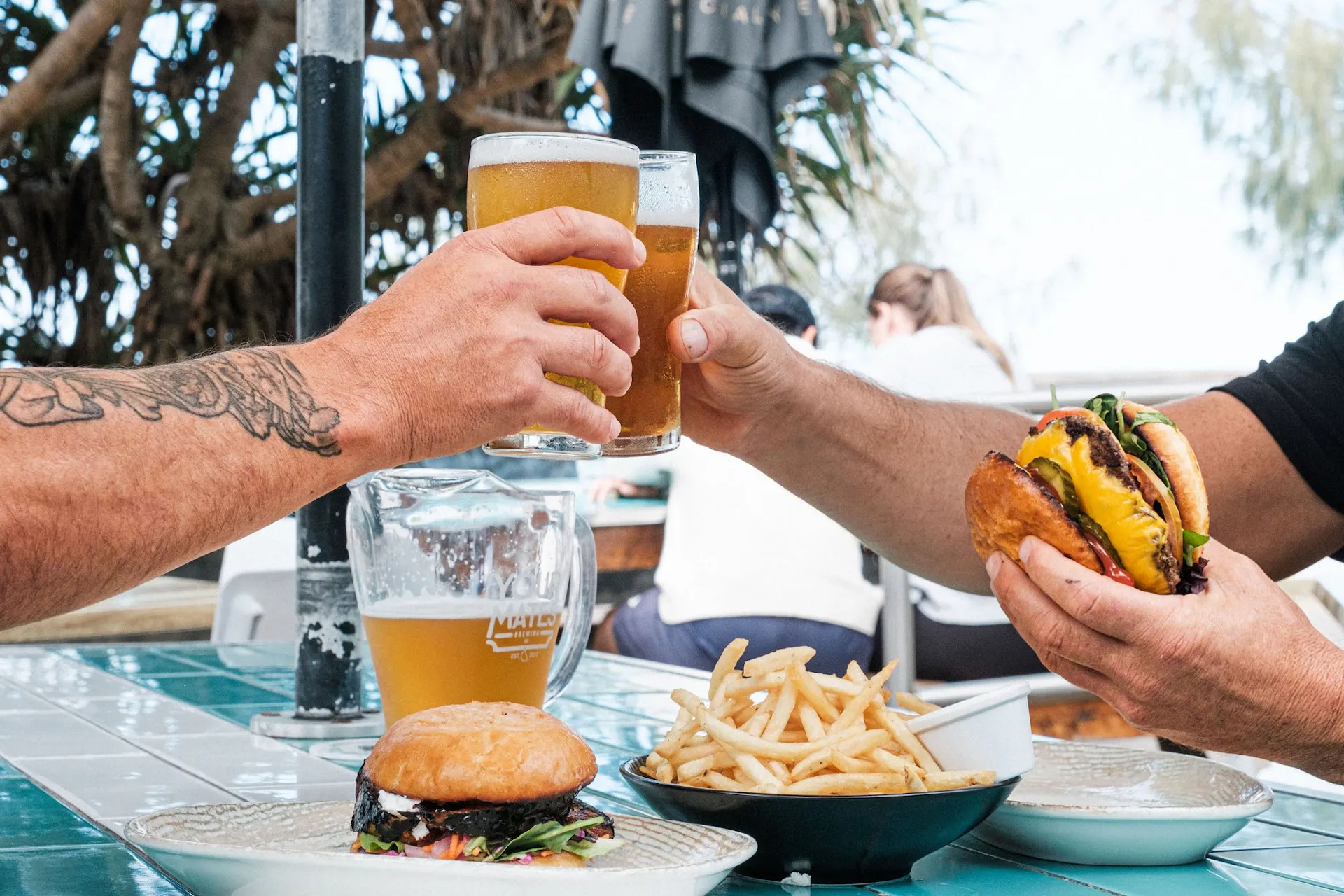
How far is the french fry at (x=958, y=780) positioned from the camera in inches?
30.5

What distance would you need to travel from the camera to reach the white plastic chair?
2.85 m

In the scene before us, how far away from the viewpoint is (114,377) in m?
0.76

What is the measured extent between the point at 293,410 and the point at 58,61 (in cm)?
402

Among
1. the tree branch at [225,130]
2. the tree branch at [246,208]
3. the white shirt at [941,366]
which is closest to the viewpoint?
the white shirt at [941,366]

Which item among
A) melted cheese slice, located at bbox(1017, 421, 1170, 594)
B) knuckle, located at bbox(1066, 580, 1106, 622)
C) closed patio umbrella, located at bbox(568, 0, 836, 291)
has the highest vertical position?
closed patio umbrella, located at bbox(568, 0, 836, 291)

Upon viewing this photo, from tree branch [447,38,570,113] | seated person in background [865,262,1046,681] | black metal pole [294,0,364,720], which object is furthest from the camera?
tree branch [447,38,570,113]

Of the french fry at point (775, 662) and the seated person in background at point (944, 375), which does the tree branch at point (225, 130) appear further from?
the french fry at point (775, 662)

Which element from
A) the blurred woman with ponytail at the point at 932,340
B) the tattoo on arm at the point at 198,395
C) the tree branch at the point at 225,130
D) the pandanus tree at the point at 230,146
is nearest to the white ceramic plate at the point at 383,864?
the tattoo on arm at the point at 198,395

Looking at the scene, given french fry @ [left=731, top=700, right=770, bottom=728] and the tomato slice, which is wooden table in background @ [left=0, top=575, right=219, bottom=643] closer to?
french fry @ [left=731, top=700, right=770, bottom=728]

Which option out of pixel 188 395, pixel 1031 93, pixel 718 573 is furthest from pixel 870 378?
pixel 1031 93

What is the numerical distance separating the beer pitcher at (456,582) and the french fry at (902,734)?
359 millimetres

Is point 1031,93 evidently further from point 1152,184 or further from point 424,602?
point 424,602

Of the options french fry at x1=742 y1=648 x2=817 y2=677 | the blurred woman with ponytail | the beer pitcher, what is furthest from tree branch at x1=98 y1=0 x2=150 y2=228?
french fry at x1=742 y1=648 x2=817 y2=677

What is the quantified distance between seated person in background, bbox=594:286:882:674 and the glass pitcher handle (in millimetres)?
1769
